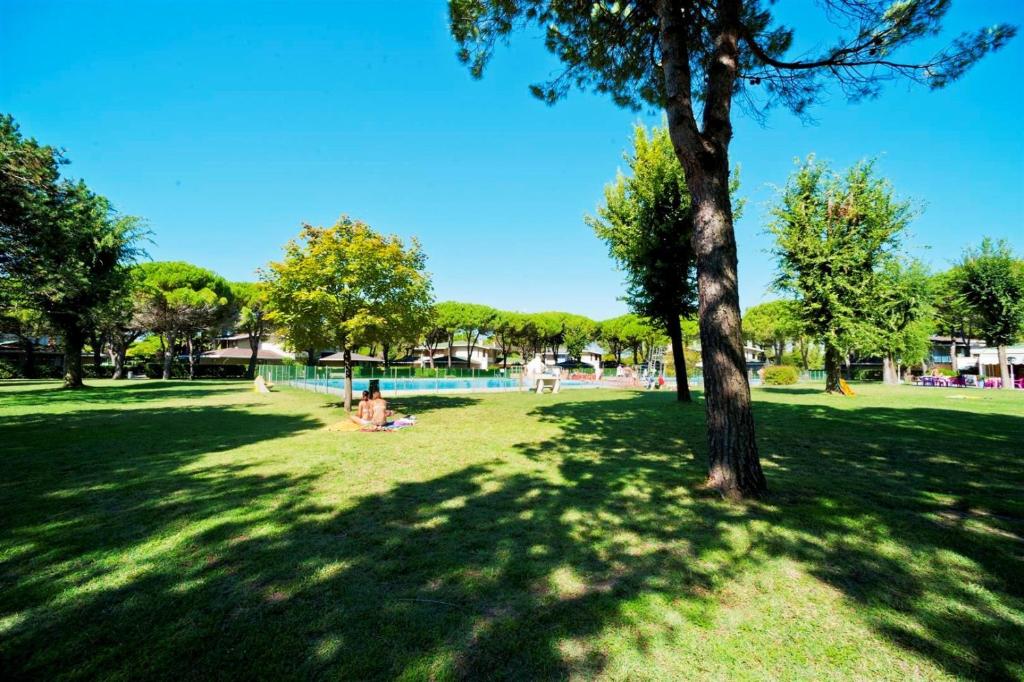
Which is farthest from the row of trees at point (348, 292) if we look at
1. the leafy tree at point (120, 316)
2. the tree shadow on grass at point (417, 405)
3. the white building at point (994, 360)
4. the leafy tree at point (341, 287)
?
the white building at point (994, 360)

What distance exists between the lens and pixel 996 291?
26.5 metres

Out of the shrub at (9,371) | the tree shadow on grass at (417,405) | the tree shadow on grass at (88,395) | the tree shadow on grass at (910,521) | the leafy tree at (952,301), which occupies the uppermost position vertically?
the leafy tree at (952,301)

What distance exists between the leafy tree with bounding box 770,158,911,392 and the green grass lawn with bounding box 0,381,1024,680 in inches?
586

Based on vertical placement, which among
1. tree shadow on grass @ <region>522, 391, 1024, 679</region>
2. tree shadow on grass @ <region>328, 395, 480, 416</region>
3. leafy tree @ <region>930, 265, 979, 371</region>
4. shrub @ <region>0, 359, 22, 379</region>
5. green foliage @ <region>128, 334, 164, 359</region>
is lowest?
tree shadow on grass @ <region>328, 395, 480, 416</region>

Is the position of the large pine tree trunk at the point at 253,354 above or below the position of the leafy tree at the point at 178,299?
below

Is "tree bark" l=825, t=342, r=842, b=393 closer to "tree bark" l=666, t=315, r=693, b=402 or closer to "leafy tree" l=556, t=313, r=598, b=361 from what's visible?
"tree bark" l=666, t=315, r=693, b=402

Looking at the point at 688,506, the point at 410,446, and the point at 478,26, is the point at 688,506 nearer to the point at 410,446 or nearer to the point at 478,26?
the point at 410,446

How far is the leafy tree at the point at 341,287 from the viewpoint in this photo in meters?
13.8

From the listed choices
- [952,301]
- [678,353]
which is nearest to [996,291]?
[952,301]

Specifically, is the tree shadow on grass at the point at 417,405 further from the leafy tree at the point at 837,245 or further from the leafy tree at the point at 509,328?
the leafy tree at the point at 509,328

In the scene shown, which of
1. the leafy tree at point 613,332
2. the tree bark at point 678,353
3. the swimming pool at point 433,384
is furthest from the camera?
the leafy tree at point 613,332

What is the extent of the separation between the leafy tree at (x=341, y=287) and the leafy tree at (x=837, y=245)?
17891 millimetres

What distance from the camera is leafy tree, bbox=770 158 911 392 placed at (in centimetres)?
1967

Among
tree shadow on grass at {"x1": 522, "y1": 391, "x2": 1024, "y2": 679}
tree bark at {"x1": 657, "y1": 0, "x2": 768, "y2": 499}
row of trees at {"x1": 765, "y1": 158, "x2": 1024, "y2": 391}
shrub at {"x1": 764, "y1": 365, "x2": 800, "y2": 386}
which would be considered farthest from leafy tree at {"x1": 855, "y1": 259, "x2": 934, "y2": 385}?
tree bark at {"x1": 657, "y1": 0, "x2": 768, "y2": 499}
